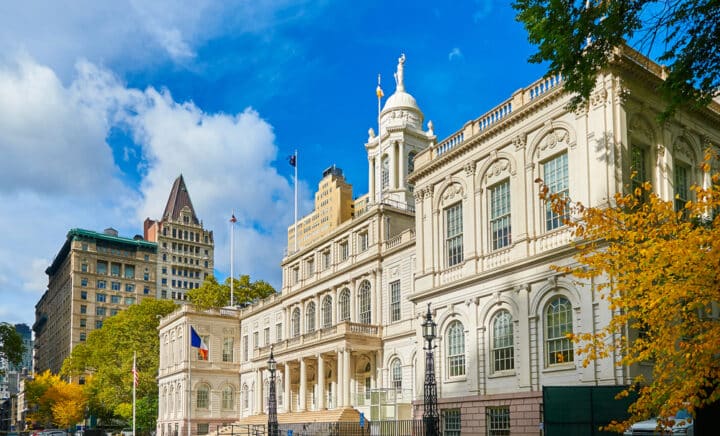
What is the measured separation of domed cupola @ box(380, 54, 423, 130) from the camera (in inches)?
2440

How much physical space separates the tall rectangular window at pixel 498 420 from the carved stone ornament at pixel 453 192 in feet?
34.2

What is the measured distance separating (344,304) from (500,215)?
931 inches

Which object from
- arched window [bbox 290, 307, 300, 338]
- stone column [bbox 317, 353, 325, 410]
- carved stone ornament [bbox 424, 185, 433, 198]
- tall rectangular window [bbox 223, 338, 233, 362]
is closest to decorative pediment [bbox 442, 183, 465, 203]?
carved stone ornament [bbox 424, 185, 433, 198]

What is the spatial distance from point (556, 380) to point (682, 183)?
10.2m

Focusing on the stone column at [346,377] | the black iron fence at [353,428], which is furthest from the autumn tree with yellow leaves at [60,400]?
the stone column at [346,377]

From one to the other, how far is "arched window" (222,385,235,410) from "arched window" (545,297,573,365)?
160 ft

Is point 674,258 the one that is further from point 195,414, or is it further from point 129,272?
point 129,272

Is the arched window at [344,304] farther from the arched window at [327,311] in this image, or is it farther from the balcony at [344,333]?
the balcony at [344,333]

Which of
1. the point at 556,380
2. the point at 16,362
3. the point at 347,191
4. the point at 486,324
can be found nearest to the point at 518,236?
the point at 486,324

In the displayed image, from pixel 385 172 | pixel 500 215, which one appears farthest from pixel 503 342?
pixel 385 172

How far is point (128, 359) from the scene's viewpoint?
272 feet

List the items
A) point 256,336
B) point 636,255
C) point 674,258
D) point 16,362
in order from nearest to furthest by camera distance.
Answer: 1. point 674,258
2. point 636,255
3. point 16,362
4. point 256,336

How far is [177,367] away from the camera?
251ft

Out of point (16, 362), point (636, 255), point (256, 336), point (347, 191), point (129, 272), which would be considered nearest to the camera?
point (636, 255)
